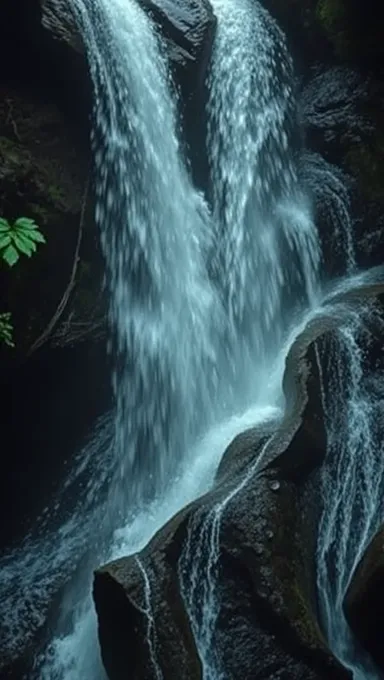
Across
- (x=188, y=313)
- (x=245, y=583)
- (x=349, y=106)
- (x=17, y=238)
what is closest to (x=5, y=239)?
(x=17, y=238)

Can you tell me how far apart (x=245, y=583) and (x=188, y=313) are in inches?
149

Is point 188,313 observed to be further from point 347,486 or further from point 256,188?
point 347,486

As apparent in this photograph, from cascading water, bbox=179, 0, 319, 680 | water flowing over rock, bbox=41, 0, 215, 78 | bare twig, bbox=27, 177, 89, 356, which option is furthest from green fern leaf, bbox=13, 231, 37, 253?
water flowing over rock, bbox=41, 0, 215, 78

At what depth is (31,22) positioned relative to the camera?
6.98 m

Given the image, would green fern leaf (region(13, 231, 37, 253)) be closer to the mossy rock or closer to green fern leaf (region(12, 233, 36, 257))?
green fern leaf (region(12, 233, 36, 257))

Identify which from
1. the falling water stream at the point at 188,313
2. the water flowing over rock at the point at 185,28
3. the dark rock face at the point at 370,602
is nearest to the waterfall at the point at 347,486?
the falling water stream at the point at 188,313

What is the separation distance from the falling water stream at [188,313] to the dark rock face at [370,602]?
0.68ft

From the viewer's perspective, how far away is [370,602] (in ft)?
15.4

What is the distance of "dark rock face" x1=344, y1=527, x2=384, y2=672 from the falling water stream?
21 centimetres

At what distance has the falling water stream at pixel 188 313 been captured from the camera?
5.77 metres

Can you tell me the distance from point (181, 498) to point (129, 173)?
370cm

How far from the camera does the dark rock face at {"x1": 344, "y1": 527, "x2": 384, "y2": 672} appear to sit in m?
4.65

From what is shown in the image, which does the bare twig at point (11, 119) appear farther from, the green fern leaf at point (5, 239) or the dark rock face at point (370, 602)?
the dark rock face at point (370, 602)

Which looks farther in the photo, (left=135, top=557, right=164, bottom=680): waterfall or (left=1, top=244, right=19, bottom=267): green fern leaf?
(left=1, top=244, right=19, bottom=267): green fern leaf
